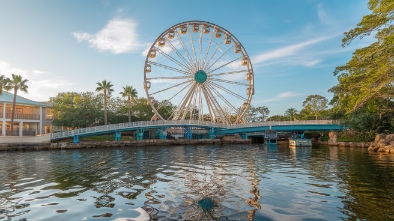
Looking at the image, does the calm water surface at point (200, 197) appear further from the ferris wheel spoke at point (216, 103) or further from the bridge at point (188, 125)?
the ferris wheel spoke at point (216, 103)

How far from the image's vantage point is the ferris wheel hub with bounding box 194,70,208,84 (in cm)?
5728

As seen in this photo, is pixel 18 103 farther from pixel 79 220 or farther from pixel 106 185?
pixel 79 220

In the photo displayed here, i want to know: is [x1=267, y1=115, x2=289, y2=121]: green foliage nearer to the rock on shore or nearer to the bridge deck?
the bridge deck

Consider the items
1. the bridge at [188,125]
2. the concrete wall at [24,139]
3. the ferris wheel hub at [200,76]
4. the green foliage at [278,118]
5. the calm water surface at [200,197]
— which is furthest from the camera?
the green foliage at [278,118]

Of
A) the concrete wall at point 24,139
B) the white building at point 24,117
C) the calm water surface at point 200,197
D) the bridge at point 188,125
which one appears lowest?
the calm water surface at point 200,197

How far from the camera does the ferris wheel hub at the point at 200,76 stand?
2255 inches

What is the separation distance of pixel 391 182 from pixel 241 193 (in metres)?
7.11

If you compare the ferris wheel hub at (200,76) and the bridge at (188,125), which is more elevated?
the ferris wheel hub at (200,76)

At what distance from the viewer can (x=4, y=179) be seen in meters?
14.4

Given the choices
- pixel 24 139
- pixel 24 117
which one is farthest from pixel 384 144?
pixel 24 117

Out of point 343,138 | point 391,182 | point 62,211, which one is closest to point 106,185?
point 62,211

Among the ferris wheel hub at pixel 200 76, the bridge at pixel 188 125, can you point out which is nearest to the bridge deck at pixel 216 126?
the bridge at pixel 188 125

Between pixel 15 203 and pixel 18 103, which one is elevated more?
pixel 18 103

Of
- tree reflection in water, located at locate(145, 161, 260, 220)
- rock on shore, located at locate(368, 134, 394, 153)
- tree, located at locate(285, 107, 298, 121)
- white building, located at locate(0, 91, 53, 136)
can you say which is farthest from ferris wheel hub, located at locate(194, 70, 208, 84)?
tree, located at locate(285, 107, 298, 121)
